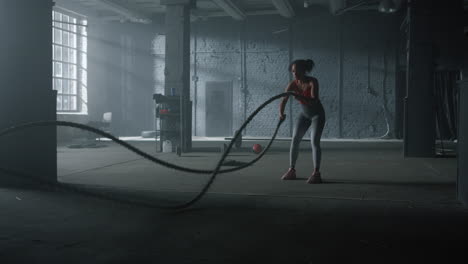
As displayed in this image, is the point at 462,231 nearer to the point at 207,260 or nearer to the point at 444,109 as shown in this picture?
the point at 207,260

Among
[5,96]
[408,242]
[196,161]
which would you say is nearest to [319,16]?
[196,161]

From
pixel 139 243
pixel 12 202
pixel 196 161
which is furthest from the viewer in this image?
pixel 196 161

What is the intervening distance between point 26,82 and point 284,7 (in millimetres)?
11095

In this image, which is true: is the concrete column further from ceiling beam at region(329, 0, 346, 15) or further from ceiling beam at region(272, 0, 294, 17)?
ceiling beam at region(272, 0, 294, 17)

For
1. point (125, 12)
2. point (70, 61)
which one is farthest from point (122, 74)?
point (125, 12)

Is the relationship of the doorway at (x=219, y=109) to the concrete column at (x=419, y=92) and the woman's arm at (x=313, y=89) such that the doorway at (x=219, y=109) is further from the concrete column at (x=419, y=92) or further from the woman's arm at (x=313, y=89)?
the woman's arm at (x=313, y=89)

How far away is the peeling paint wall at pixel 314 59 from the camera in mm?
15664

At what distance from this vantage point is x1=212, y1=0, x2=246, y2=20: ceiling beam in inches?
560

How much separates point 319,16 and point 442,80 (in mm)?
4716

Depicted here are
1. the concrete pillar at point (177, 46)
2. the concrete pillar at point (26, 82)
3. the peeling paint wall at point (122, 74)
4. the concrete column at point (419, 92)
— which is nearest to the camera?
the concrete pillar at point (26, 82)

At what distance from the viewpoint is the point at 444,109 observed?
1485cm

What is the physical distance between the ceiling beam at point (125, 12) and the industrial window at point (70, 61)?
4.41ft

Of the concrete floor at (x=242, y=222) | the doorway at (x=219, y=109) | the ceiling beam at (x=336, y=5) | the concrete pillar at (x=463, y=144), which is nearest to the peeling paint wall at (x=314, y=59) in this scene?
the doorway at (x=219, y=109)

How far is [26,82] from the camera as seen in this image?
513 cm
